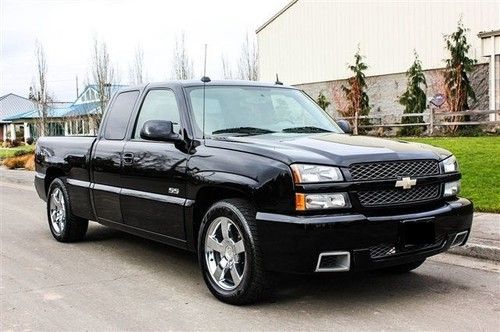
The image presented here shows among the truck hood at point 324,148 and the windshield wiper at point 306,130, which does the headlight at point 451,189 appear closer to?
the truck hood at point 324,148

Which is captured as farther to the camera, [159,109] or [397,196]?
[159,109]

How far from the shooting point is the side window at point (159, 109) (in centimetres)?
587

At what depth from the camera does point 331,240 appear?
14.2ft

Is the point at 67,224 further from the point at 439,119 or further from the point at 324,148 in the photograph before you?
the point at 439,119

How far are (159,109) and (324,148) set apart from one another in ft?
6.76

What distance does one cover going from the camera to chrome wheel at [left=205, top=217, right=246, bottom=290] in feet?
15.9

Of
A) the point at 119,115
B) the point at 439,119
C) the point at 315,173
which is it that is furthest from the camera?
the point at 439,119

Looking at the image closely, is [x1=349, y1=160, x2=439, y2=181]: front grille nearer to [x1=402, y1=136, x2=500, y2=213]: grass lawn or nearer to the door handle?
the door handle

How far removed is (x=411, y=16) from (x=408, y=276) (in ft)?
78.6

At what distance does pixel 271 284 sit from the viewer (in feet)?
15.4

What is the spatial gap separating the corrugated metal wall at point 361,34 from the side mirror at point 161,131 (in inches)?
883

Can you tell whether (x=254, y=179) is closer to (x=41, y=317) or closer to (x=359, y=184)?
(x=359, y=184)

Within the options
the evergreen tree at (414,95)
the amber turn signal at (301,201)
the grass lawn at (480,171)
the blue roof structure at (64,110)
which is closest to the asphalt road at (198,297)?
the amber turn signal at (301,201)

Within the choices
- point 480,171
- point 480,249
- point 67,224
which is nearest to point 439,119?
point 480,171
